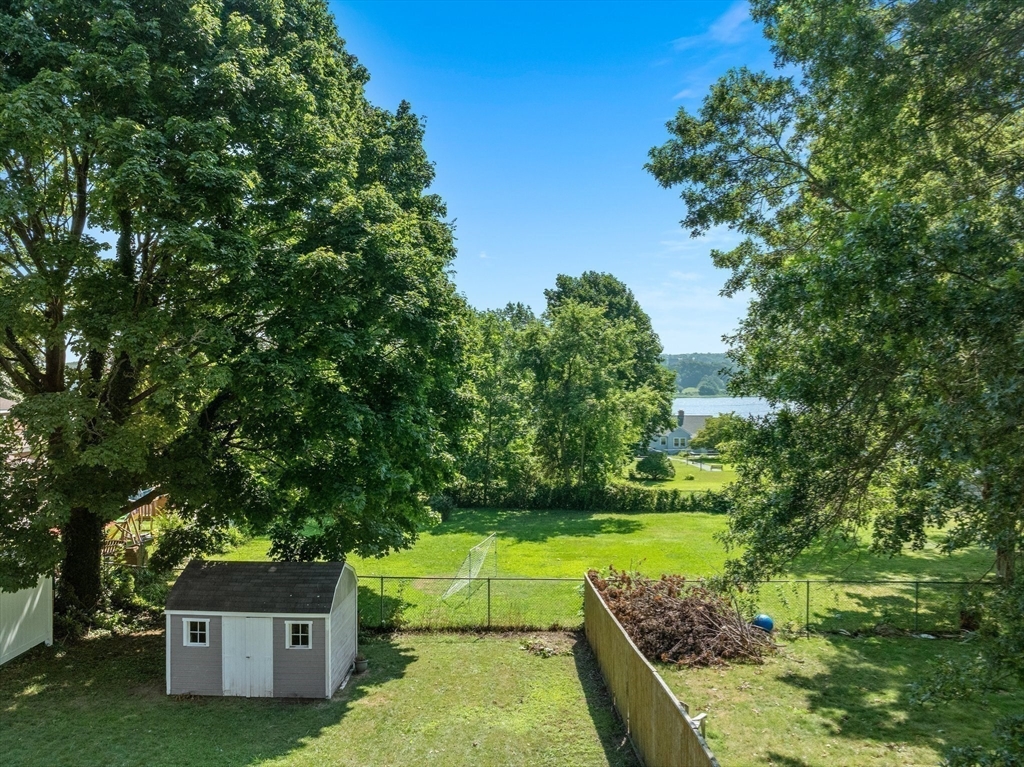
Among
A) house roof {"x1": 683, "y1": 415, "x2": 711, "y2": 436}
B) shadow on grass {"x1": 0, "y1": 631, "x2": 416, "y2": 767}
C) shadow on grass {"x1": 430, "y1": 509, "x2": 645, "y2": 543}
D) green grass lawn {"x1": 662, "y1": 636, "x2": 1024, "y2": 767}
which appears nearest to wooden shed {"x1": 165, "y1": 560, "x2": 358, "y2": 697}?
shadow on grass {"x1": 0, "y1": 631, "x2": 416, "y2": 767}

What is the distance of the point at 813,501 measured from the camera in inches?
340

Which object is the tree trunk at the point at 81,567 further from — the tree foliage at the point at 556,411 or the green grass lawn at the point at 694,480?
the green grass lawn at the point at 694,480

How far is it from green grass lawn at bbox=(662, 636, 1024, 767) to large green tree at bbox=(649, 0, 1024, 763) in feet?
9.77

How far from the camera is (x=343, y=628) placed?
13.4 metres

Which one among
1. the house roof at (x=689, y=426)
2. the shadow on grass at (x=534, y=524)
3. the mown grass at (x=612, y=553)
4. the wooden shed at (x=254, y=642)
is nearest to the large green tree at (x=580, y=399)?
the shadow on grass at (x=534, y=524)

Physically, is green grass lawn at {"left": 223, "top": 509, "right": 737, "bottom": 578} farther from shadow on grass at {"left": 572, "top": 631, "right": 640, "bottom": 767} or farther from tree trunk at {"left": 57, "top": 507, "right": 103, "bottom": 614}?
tree trunk at {"left": 57, "top": 507, "right": 103, "bottom": 614}

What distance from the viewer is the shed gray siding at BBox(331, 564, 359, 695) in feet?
41.6

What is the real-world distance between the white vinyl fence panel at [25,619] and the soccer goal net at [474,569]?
9.59 meters

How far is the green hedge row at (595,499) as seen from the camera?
3688cm

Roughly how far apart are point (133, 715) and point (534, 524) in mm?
22605

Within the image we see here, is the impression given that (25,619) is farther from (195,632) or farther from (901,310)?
(901,310)

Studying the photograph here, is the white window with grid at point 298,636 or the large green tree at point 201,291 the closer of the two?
the large green tree at point 201,291

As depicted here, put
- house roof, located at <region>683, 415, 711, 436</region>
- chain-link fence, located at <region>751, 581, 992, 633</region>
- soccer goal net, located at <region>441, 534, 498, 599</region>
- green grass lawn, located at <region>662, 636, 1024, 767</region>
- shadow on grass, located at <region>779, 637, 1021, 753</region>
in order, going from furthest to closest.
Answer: house roof, located at <region>683, 415, 711, 436</region>
soccer goal net, located at <region>441, 534, 498, 599</region>
chain-link fence, located at <region>751, 581, 992, 633</region>
shadow on grass, located at <region>779, 637, 1021, 753</region>
green grass lawn, located at <region>662, 636, 1024, 767</region>

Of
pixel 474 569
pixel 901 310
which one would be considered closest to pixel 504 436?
pixel 474 569
